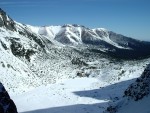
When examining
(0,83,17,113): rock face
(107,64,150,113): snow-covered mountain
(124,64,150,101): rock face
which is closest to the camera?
(0,83,17,113): rock face

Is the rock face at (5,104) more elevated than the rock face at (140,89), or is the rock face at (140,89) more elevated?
the rock face at (140,89)

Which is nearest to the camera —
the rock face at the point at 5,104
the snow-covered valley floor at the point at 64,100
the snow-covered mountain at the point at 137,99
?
the rock face at the point at 5,104

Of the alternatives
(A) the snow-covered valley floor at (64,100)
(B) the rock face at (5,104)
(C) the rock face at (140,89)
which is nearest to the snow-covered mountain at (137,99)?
(C) the rock face at (140,89)

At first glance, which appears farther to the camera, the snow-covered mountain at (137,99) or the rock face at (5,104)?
the snow-covered mountain at (137,99)

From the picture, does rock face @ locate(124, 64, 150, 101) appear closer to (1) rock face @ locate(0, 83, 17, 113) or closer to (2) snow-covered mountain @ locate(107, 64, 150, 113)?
(2) snow-covered mountain @ locate(107, 64, 150, 113)

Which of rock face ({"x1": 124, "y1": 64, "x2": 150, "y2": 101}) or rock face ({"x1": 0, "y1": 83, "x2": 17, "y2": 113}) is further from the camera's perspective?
rock face ({"x1": 124, "y1": 64, "x2": 150, "y2": 101})

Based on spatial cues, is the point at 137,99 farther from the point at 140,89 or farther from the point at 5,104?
the point at 5,104

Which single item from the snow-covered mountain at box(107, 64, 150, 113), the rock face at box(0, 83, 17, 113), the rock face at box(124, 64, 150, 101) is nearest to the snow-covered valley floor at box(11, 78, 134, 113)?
the snow-covered mountain at box(107, 64, 150, 113)

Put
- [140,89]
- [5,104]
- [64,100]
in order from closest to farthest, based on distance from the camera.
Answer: [5,104]
[140,89]
[64,100]

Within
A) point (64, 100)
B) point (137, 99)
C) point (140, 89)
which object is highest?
point (140, 89)

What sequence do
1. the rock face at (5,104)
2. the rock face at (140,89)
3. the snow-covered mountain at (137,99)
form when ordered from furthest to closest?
the rock face at (140,89)
the snow-covered mountain at (137,99)
the rock face at (5,104)

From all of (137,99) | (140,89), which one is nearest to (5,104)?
(137,99)

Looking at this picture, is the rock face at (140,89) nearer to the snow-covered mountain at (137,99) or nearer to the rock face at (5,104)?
the snow-covered mountain at (137,99)

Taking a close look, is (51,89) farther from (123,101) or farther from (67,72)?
(123,101)
